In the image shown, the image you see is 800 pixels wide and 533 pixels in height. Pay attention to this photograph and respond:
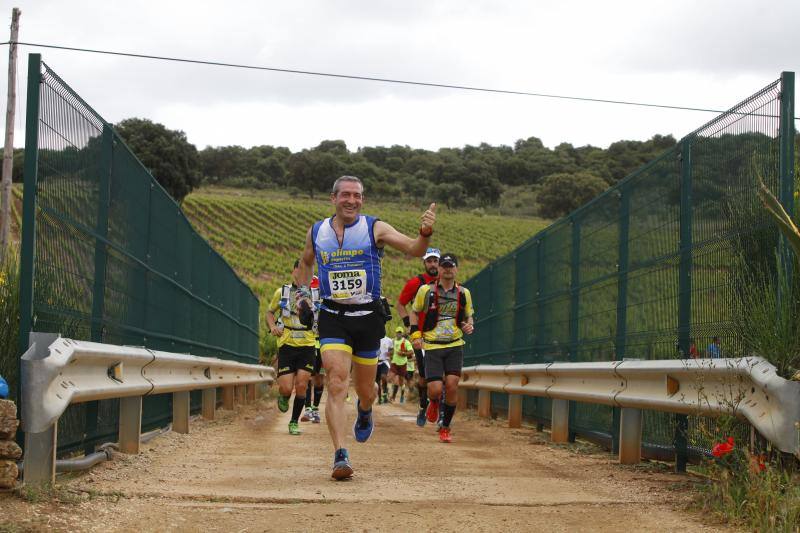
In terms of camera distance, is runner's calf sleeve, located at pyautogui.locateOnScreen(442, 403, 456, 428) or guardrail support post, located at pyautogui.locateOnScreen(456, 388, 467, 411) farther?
guardrail support post, located at pyautogui.locateOnScreen(456, 388, 467, 411)

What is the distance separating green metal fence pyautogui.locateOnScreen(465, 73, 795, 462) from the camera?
703 centimetres

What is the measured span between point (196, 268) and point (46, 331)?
8.95m

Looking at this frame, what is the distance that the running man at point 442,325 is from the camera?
13.9 metres

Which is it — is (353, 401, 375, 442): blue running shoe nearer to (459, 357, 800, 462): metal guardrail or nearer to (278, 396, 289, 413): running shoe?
(459, 357, 800, 462): metal guardrail

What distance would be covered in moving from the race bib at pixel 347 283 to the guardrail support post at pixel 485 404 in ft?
35.7

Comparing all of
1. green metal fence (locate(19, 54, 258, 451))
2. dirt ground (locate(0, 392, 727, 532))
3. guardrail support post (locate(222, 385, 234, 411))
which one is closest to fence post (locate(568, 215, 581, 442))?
dirt ground (locate(0, 392, 727, 532))

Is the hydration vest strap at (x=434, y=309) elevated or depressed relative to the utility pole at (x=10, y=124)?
depressed

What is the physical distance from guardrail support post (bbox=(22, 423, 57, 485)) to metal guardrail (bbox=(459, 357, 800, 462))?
12.4ft

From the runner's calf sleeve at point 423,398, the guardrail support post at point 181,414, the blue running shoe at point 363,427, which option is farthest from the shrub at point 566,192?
the blue running shoe at point 363,427

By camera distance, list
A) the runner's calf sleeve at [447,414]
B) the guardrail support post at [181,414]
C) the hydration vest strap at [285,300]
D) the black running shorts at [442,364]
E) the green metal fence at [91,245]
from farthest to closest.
Answer: the hydration vest strap at [285,300]
the black running shorts at [442,364]
the runner's calf sleeve at [447,414]
the guardrail support post at [181,414]
the green metal fence at [91,245]

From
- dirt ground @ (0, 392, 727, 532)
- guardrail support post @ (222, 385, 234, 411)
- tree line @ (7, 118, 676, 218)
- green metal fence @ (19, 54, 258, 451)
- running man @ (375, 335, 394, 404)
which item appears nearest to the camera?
dirt ground @ (0, 392, 727, 532)

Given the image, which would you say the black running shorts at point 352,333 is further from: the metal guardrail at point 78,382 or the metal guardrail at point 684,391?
the metal guardrail at point 684,391

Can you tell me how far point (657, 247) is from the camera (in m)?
9.21

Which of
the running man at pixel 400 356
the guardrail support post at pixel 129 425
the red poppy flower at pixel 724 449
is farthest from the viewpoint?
the running man at pixel 400 356
